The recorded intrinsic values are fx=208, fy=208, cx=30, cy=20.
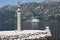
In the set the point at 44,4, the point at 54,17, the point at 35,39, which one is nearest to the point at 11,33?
the point at 35,39

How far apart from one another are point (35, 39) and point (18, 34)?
77cm

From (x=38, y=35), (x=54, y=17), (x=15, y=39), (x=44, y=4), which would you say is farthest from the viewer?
(x=44, y=4)

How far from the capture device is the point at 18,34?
27.9ft

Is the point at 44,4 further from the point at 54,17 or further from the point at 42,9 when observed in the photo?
the point at 54,17

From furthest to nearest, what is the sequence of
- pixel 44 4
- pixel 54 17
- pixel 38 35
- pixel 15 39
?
pixel 44 4
pixel 54 17
pixel 38 35
pixel 15 39

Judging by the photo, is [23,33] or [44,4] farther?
[44,4]

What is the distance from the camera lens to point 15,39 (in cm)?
847

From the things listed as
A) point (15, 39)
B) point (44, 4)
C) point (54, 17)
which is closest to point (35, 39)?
point (15, 39)

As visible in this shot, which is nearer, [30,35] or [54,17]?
[30,35]

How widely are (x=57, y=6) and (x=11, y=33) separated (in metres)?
81.3

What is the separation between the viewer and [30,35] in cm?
873

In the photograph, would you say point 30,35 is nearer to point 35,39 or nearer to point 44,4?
point 35,39

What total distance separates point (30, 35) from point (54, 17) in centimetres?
6209

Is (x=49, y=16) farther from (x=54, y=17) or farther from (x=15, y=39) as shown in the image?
(x=15, y=39)
